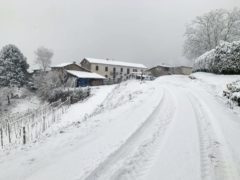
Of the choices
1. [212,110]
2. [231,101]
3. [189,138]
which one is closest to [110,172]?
[189,138]

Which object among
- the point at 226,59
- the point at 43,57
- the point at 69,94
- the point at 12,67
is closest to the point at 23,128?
the point at 226,59

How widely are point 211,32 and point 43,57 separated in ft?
137

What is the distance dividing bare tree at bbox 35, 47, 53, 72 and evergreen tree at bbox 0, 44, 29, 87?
1388cm

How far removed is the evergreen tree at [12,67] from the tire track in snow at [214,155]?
43.4 m

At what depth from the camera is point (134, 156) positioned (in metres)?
5.05

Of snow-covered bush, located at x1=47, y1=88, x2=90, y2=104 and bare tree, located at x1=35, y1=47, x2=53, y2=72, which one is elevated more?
bare tree, located at x1=35, y1=47, x2=53, y2=72

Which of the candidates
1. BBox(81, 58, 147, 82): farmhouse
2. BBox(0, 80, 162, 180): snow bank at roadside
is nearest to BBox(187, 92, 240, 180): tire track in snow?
BBox(0, 80, 162, 180): snow bank at roadside

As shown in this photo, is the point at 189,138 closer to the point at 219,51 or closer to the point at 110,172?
the point at 110,172

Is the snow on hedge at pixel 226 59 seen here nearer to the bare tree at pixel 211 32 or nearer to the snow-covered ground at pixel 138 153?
the snow-covered ground at pixel 138 153

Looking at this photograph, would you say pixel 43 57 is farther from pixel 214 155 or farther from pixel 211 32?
pixel 214 155

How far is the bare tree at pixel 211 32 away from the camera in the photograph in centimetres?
4119

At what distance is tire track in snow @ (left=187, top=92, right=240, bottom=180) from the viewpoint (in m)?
4.29

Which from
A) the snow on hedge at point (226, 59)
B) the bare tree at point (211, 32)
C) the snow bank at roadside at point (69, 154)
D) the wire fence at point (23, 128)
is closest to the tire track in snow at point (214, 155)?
the snow bank at roadside at point (69, 154)

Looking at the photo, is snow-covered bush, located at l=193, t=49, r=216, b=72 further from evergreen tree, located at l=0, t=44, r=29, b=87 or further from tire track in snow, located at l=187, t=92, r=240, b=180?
evergreen tree, located at l=0, t=44, r=29, b=87
